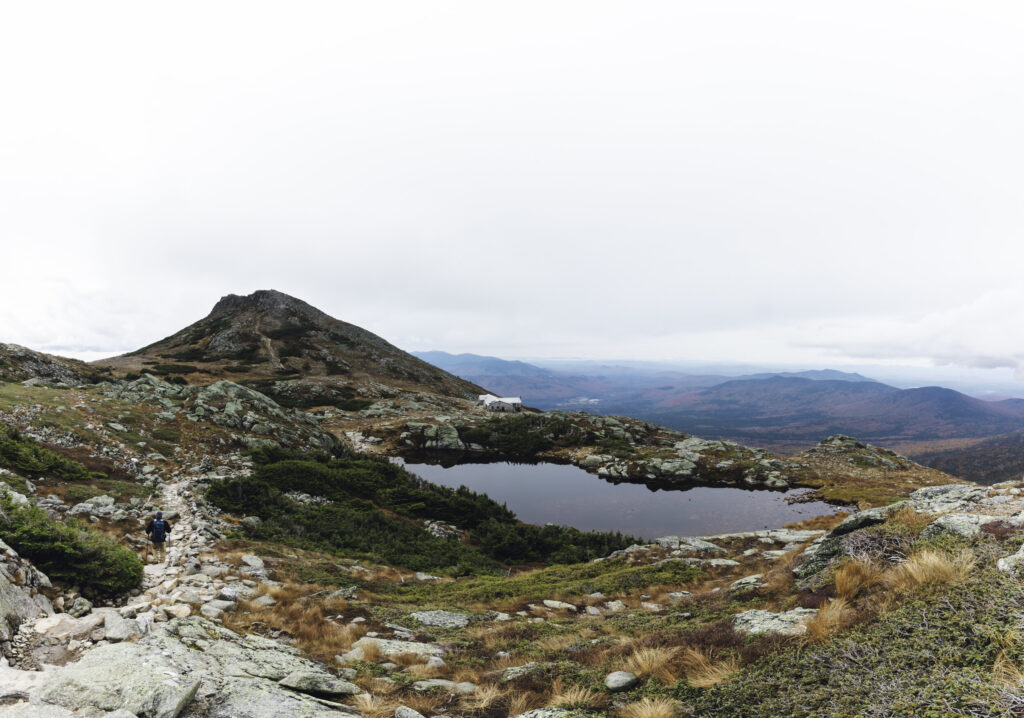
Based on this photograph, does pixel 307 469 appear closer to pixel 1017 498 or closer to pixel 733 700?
pixel 733 700

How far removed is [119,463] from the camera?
2042cm

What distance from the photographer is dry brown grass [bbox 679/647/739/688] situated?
16.8 feet

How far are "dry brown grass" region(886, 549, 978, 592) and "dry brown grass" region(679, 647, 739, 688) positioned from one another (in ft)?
8.46

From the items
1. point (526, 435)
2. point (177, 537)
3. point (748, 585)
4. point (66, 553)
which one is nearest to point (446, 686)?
point (748, 585)

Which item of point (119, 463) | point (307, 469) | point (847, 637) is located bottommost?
point (307, 469)

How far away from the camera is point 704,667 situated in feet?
18.1

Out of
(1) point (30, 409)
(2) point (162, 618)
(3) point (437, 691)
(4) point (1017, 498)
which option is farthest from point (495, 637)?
(1) point (30, 409)

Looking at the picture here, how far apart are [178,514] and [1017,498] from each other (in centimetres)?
2868

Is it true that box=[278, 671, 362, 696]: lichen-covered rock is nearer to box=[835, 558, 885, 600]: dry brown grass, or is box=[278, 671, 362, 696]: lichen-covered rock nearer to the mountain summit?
box=[835, 558, 885, 600]: dry brown grass

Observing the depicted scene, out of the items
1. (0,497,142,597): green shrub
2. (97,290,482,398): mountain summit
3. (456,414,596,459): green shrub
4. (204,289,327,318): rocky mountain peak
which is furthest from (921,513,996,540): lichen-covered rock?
(204,289,327,318): rocky mountain peak

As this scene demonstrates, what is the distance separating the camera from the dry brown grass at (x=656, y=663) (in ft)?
18.8

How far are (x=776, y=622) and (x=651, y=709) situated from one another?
9.17ft

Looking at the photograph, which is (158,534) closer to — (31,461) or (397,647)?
(31,461)

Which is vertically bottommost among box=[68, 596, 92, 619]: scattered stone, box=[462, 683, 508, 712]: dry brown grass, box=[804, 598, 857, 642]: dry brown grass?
box=[462, 683, 508, 712]: dry brown grass
